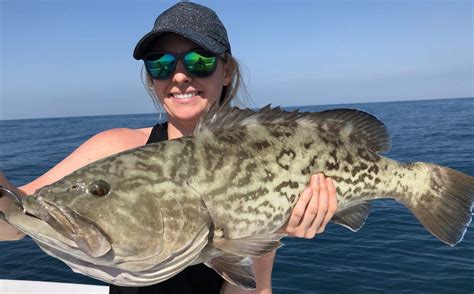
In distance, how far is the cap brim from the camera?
123 inches

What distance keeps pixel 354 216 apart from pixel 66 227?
226 cm

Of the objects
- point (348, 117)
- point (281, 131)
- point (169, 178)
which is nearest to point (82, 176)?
point (169, 178)

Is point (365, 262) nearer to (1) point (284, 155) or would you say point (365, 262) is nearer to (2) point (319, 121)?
(2) point (319, 121)

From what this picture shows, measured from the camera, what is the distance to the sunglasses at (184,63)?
3281mm

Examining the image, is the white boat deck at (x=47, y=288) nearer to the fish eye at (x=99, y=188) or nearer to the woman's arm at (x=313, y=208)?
the woman's arm at (x=313, y=208)

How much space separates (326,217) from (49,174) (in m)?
2.27

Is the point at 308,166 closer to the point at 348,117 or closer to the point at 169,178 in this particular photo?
the point at 348,117

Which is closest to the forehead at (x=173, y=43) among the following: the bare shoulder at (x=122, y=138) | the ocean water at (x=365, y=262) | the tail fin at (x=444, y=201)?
the bare shoulder at (x=122, y=138)

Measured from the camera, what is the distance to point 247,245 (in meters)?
2.62

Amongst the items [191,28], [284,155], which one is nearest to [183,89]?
[191,28]

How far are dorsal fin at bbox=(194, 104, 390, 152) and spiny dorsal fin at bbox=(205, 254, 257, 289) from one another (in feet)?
2.86

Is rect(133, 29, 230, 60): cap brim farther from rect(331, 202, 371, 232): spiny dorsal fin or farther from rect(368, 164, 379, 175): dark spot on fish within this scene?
rect(331, 202, 371, 232): spiny dorsal fin

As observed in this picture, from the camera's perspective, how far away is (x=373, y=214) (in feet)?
43.9

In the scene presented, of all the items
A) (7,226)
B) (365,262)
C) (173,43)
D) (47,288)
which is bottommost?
(365,262)
